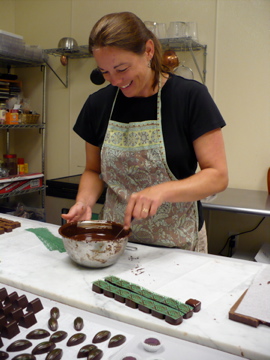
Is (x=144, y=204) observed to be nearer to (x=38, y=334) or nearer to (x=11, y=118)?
(x=38, y=334)

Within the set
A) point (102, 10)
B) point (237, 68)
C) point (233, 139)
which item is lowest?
point (233, 139)

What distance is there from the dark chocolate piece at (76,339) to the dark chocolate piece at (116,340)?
0.20ft

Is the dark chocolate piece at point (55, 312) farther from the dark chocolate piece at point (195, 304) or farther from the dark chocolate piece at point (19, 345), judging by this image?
the dark chocolate piece at point (195, 304)

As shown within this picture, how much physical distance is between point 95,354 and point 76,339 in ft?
0.22

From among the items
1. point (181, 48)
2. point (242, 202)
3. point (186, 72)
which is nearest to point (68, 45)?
point (181, 48)

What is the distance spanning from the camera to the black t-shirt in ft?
4.43

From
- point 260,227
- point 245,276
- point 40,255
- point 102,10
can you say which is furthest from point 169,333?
point 102,10

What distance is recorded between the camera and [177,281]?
1.10 m

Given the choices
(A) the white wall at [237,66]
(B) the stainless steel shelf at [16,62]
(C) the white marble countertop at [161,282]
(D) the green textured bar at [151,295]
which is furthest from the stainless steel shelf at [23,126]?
(D) the green textured bar at [151,295]

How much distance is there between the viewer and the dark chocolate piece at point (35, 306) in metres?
0.92

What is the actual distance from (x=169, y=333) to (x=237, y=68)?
2207 mm

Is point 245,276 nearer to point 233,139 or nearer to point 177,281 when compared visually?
point 177,281

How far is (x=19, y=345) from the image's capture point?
0.79m

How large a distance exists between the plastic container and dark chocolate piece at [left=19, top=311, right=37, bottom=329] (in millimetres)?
2559
